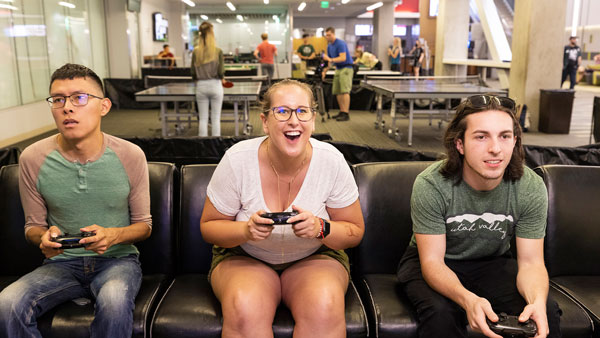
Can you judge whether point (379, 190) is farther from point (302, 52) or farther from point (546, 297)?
point (302, 52)

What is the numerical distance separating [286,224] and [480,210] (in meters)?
0.72

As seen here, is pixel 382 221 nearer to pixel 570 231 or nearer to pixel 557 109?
pixel 570 231

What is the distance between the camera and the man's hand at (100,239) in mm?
1756

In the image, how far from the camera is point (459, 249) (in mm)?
1932

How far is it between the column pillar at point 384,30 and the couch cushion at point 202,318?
62.5 feet

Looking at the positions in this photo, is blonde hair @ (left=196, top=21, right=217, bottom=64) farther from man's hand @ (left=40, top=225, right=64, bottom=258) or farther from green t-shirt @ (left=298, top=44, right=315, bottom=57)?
green t-shirt @ (left=298, top=44, right=315, bottom=57)

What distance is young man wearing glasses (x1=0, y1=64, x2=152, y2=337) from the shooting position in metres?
1.89

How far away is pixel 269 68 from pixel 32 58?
671 cm

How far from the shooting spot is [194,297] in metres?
1.98

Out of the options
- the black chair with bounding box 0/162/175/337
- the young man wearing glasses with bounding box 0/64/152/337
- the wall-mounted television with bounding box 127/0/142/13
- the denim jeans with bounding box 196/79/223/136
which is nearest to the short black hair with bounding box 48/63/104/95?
the young man wearing glasses with bounding box 0/64/152/337

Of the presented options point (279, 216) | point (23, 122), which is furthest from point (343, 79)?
point (279, 216)

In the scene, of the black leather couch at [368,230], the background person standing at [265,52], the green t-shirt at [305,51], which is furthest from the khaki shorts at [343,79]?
the black leather couch at [368,230]

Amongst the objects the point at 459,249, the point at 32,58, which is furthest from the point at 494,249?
the point at 32,58

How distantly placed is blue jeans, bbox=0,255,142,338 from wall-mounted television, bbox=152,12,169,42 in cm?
1540
